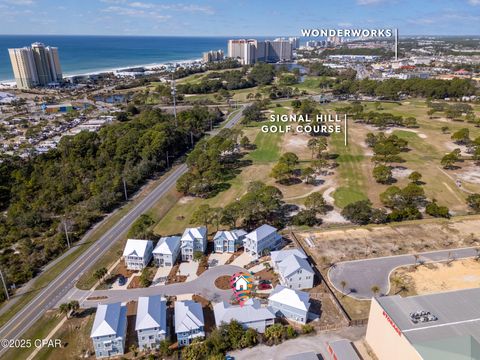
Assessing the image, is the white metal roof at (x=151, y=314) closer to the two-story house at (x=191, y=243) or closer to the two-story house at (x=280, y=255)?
the two-story house at (x=191, y=243)

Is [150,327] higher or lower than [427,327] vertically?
lower

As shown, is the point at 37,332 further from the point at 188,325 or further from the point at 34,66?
the point at 34,66

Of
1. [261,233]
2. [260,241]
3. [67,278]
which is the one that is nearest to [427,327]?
[260,241]

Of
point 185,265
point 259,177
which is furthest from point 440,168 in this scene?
point 185,265

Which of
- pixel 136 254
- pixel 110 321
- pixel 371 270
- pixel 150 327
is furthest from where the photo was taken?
pixel 136 254

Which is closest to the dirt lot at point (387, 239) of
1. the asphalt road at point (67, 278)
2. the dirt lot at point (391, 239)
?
the dirt lot at point (391, 239)

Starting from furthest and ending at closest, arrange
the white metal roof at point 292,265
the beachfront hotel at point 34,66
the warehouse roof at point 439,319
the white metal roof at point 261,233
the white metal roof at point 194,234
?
1. the beachfront hotel at point 34,66
2. the white metal roof at point 261,233
3. the white metal roof at point 194,234
4. the white metal roof at point 292,265
5. the warehouse roof at point 439,319

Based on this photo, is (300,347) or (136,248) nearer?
(300,347)
